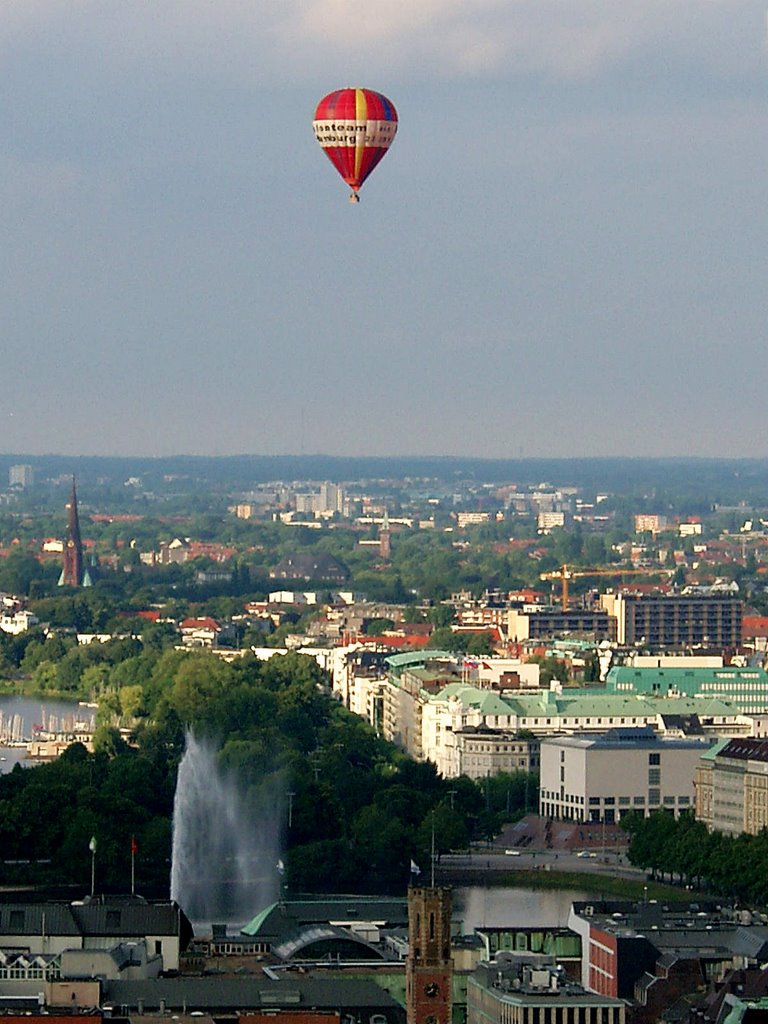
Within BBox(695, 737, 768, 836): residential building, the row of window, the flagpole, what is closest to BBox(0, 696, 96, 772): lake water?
the row of window

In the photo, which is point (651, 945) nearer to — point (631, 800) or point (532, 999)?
point (532, 999)

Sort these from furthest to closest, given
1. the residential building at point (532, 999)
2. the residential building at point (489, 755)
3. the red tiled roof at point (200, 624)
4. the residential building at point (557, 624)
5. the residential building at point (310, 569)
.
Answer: the residential building at point (310, 569), the red tiled roof at point (200, 624), the residential building at point (557, 624), the residential building at point (489, 755), the residential building at point (532, 999)

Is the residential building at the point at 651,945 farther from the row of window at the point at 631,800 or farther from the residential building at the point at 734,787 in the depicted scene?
the row of window at the point at 631,800

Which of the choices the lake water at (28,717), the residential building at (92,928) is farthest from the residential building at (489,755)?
the residential building at (92,928)

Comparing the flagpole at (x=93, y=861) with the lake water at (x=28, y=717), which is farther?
the lake water at (x=28, y=717)

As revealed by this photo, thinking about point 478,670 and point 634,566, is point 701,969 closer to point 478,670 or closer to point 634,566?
point 478,670

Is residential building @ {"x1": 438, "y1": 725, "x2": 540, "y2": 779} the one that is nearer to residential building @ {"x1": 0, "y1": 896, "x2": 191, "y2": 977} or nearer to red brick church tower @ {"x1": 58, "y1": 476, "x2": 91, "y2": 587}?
residential building @ {"x1": 0, "y1": 896, "x2": 191, "y2": 977}
